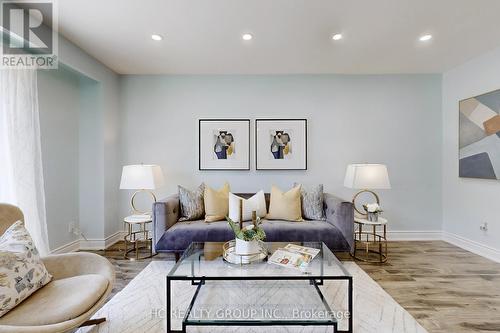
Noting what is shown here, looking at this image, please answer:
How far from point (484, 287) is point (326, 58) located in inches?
116

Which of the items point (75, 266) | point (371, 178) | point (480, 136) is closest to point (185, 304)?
point (75, 266)

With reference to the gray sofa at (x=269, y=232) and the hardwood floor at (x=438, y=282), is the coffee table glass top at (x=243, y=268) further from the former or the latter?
the hardwood floor at (x=438, y=282)

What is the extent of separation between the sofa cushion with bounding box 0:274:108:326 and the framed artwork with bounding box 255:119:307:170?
106 inches

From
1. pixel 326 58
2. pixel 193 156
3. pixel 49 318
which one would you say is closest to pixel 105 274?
pixel 49 318

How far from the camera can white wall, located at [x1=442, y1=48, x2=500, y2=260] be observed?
3.12 metres

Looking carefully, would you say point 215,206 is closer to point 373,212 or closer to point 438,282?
point 373,212

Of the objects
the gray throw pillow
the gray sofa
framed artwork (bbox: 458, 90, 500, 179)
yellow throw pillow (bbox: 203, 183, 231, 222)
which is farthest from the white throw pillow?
framed artwork (bbox: 458, 90, 500, 179)

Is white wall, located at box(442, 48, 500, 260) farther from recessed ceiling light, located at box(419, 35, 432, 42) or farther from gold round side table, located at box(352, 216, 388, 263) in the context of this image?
gold round side table, located at box(352, 216, 388, 263)

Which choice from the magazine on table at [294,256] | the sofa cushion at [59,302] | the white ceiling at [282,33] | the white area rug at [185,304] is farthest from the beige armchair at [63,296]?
the white ceiling at [282,33]

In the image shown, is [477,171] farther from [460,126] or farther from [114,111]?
[114,111]

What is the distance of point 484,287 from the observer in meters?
2.42

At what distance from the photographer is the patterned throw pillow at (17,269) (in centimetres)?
133

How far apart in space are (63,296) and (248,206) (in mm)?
2081

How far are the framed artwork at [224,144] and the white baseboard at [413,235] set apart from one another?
2.40m
